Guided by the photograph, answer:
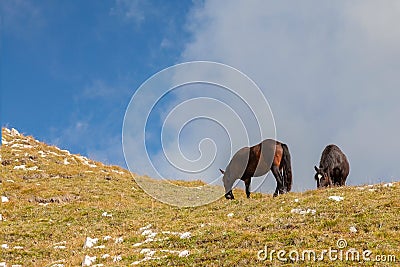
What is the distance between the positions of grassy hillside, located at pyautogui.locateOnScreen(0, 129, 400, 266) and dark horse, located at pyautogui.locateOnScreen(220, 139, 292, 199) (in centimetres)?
297

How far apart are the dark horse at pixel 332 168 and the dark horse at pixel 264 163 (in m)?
1.95

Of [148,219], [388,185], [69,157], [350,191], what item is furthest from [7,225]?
[69,157]

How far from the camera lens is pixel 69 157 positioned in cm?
4059

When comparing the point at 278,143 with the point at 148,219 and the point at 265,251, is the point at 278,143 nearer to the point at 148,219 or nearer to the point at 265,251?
the point at 148,219

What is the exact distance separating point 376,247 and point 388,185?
27.0 ft

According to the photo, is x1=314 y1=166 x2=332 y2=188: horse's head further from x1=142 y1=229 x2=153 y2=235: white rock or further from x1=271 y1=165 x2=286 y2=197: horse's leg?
x1=142 y1=229 x2=153 y2=235: white rock

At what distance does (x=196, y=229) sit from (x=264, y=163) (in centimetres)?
961

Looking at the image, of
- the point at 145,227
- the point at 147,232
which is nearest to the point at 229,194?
the point at 145,227

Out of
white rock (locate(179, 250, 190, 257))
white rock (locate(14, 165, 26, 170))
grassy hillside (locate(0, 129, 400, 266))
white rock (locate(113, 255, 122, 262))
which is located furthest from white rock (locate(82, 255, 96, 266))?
white rock (locate(14, 165, 26, 170))

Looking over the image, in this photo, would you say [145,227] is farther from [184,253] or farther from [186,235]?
[184,253]

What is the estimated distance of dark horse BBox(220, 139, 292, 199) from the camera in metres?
24.4

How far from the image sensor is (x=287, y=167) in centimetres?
2441

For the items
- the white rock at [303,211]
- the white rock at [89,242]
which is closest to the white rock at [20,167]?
the white rock at [89,242]

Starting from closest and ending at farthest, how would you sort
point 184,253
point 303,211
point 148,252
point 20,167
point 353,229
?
point 184,253, point 353,229, point 148,252, point 303,211, point 20,167
